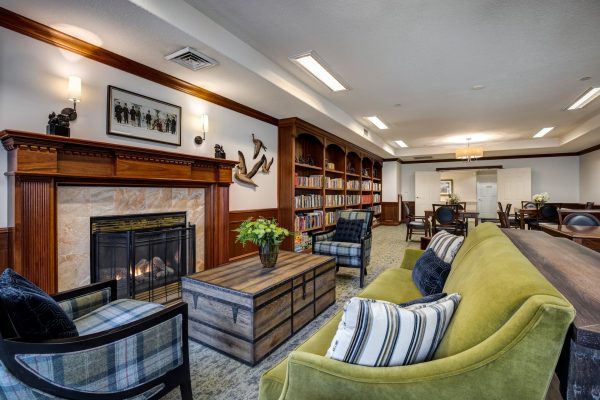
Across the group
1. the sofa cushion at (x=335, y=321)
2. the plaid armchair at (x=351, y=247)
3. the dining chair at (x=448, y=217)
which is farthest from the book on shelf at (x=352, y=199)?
the sofa cushion at (x=335, y=321)

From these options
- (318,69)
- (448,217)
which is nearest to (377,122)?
(448,217)

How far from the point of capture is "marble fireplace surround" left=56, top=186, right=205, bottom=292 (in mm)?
2338

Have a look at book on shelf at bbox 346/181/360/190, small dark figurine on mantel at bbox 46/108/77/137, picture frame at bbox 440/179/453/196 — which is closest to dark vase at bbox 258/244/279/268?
small dark figurine on mantel at bbox 46/108/77/137

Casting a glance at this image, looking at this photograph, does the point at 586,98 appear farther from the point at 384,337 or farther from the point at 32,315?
the point at 32,315

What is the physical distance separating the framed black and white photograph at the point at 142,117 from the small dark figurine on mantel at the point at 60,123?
33 centimetres

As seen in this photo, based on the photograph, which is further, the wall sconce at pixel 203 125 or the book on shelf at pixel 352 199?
the book on shelf at pixel 352 199

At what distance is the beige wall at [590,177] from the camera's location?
740 cm

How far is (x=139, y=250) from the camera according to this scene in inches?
114

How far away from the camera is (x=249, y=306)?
1.84 meters

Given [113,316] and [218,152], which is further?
[218,152]

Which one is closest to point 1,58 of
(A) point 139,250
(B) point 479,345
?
(A) point 139,250

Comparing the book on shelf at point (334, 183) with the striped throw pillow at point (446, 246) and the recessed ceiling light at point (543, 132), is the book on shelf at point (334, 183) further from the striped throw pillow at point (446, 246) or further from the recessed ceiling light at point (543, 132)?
the recessed ceiling light at point (543, 132)

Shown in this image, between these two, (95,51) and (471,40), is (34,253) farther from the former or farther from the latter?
(471,40)

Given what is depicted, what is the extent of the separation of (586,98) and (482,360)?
5.60m
